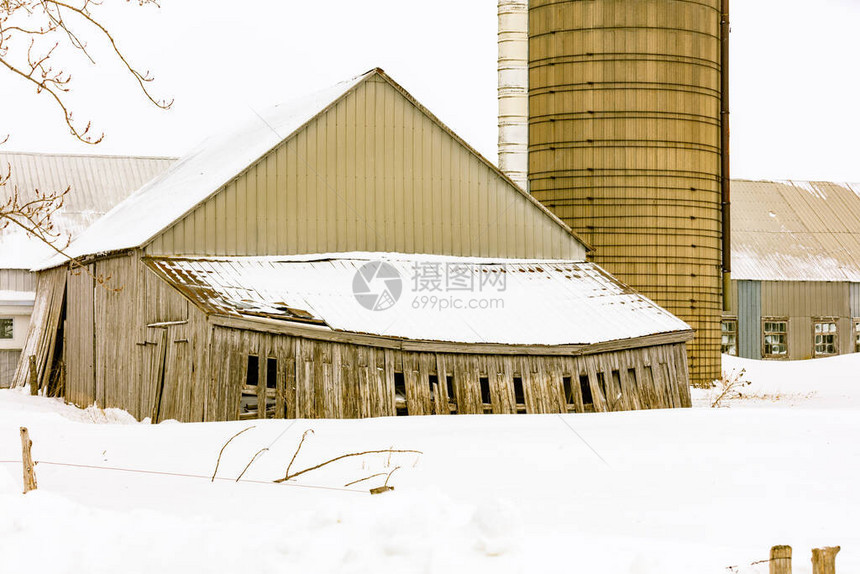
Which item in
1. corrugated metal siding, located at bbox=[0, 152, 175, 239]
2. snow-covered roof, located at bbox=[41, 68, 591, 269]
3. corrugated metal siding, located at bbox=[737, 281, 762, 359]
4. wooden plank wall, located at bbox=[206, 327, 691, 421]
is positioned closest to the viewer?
wooden plank wall, located at bbox=[206, 327, 691, 421]

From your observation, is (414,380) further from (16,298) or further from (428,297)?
(16,298)

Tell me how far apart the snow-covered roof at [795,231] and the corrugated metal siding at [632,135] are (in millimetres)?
11336

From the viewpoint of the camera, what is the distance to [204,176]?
23.0 meters

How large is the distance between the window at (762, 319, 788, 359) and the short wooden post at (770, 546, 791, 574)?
31718 mm

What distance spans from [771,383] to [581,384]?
1086 cm

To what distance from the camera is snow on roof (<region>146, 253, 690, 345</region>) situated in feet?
58.0

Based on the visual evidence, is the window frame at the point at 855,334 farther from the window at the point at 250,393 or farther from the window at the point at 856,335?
the window at the point at 250,393

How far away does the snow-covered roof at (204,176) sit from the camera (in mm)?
20156

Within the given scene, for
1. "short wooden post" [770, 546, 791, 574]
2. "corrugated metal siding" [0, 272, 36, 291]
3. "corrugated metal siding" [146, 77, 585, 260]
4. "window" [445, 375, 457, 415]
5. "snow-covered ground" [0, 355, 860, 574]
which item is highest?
"corrugated metal siding" [146, 77, 585, 260]

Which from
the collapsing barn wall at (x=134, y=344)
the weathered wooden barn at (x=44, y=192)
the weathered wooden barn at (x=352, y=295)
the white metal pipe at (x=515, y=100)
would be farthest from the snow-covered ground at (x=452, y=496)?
the weathered wooden barn at (x=44, y=192)

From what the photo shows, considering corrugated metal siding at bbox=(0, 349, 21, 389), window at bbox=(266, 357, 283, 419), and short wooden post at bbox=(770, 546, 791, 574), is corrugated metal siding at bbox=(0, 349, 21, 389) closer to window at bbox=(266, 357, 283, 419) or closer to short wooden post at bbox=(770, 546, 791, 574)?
window at bbox=(266, 357, 283, 419)

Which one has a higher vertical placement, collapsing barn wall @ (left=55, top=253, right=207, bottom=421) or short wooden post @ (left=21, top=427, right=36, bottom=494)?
collapsing barn wall @ (left=55, top=253, right=207, bottom=421)

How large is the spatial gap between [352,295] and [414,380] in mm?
2218

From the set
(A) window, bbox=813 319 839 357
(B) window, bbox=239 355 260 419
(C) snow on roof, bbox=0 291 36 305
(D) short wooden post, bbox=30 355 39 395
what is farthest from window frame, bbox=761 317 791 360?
(C) snow on roof, bbox=0 291 36 305
